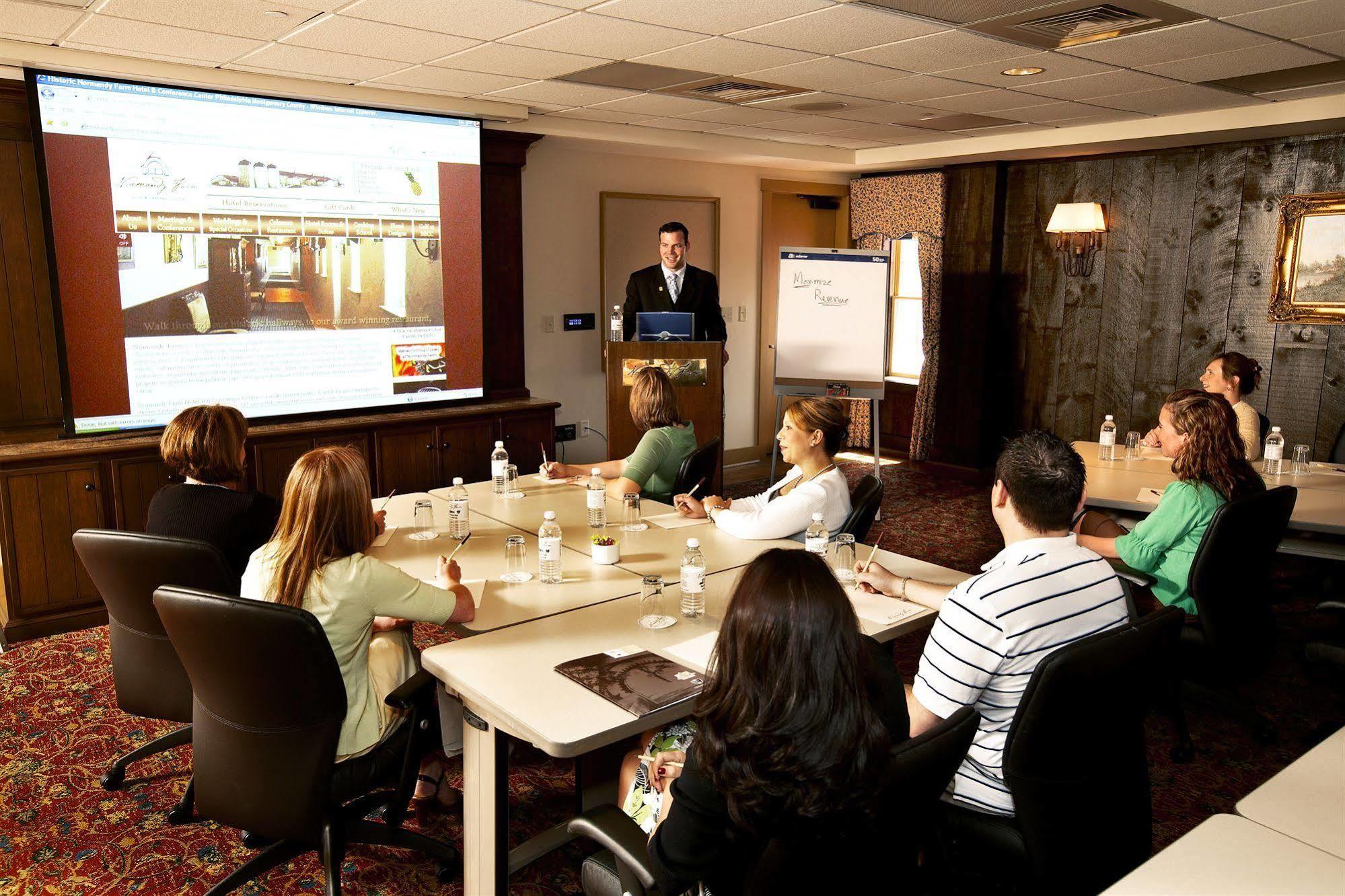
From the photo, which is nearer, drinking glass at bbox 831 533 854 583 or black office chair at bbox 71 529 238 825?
black office chair at bbox 71 529 238 825

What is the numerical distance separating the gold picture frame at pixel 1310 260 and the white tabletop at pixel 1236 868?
570 centimetres

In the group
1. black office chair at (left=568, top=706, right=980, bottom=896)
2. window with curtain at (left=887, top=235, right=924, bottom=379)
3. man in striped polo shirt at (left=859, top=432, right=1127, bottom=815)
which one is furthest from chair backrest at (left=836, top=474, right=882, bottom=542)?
window with curtain at (left=887, top=235, right=924, bottom=379)

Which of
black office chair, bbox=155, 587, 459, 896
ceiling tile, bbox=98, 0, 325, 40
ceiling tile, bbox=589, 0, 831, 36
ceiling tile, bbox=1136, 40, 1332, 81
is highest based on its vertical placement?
ceiling tile, bbox=1136, 40, 1332, 81

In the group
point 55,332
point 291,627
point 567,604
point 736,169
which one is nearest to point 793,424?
point 567,604

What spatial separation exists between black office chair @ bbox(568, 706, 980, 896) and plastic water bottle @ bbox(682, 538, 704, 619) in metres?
0.94

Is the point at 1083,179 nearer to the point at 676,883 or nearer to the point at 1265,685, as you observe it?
the point at 1265,685

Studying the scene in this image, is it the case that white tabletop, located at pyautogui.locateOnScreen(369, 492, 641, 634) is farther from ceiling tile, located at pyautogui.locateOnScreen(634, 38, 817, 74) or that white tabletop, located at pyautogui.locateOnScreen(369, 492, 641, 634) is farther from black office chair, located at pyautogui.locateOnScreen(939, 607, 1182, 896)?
ceiling tile, located at pyautogui.locateOnScreen(634, 38, 817, 74)

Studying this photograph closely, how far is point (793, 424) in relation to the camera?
330cm

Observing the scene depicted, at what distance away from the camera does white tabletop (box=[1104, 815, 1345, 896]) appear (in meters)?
1.43

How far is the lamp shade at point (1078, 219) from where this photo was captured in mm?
6980

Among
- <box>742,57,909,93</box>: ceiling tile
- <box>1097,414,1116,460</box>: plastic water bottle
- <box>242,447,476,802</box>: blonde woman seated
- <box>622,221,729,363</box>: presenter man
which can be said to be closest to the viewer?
<box>242,447,476,802</box>: blonde woman seated

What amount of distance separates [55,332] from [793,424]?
12.2 ft

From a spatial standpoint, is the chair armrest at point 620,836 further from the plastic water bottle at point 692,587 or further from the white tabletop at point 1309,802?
the white tabletop at point 1309,802

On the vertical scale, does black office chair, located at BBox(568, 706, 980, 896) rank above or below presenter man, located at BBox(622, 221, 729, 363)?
below
